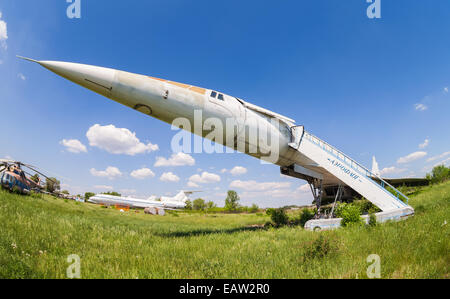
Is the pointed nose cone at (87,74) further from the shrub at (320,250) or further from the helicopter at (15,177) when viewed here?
the helicopter at (15,177)

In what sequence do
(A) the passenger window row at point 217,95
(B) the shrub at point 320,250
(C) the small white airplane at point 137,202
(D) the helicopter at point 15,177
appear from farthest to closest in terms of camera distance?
(C) the small white airplane at point 137,202, (D) the helicopter at point 15,177, (A) the passenger window row at point 217,95, (B) the shrub at point 320,250

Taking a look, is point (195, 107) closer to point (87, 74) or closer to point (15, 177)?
point (87, 74)

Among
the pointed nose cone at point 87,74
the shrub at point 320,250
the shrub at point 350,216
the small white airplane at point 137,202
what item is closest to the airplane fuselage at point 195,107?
the pointed nose cone at point 87,74

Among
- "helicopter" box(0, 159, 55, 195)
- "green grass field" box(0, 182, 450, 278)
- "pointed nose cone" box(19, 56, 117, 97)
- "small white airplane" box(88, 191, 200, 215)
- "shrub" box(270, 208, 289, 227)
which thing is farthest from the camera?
"small white airplane" box(88, 191, 200, 215)

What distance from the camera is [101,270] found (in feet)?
13.0

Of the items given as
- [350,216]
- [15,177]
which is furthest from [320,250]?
[15,177]

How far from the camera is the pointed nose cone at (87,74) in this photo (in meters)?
6.26

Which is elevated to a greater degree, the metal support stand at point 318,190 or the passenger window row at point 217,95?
the passenger window row at point 217,95

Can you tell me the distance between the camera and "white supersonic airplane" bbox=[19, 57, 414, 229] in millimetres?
6703

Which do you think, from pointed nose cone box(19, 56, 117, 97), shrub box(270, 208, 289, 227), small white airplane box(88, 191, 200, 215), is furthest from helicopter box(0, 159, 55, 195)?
small white airplane box(88, 191, 200, 215)

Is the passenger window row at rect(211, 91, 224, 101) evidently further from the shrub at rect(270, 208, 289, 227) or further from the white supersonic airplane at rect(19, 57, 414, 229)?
the shrub at rect(270, 208, 289, 227)

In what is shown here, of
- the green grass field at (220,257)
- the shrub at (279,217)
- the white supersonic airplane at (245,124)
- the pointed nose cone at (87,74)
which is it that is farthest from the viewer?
the shrub at (279,217)
